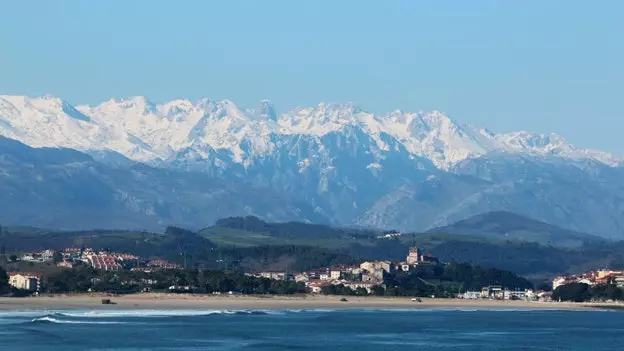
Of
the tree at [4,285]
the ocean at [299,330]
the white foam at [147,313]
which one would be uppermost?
the tree at [4,285]

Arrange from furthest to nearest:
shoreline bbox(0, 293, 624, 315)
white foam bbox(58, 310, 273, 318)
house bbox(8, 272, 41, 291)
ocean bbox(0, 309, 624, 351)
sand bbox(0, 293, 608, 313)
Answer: house bbox(8, 272, 41, 291), sand bbox(0, 293, 608, 313), shoreline bbox(0, 293, 624, 315), white foam bbox(58, 310, 273, 318), ocean bbox(0, 309, 624, 351)

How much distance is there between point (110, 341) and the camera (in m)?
106

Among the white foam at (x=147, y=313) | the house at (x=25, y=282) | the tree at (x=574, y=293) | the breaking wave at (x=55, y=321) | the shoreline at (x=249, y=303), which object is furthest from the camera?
the tree at (x=574, y=293)

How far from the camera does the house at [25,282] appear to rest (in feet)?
578

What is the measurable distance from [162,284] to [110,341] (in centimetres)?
7320

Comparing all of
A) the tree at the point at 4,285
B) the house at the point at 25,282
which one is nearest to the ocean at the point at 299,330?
the tree at the point at 4,285

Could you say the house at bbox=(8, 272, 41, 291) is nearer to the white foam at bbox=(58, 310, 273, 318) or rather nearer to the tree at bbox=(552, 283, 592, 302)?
the white foam at bbox=(58, 310, 273, 318)

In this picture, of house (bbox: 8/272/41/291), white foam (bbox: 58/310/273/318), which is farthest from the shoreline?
house (bbox: 8/272/41/291)

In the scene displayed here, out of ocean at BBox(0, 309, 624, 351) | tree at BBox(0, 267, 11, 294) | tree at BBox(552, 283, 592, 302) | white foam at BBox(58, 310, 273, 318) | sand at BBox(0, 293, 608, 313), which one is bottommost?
ocean at BBox(0, 309, 624, 351)

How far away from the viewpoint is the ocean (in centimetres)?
10625

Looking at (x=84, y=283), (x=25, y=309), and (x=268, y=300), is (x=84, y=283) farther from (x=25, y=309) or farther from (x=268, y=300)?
(x=25, y=309)

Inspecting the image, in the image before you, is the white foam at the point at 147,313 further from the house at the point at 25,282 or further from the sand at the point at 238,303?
the house at the point at 25,282

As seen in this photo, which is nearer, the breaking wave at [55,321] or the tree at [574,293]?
the breaking wave at [55,321]

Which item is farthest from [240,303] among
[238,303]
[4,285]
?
[4,285]
